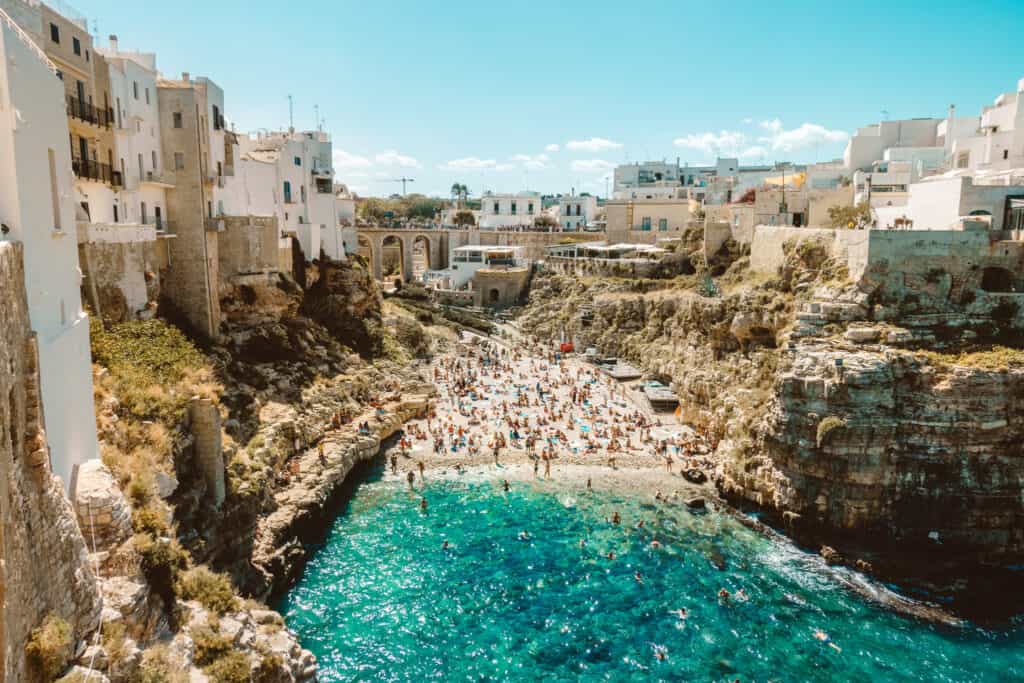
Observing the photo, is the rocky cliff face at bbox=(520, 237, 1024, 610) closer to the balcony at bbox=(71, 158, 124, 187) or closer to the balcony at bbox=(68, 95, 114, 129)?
the balcony at bbox=(71, 158, 124, 187)

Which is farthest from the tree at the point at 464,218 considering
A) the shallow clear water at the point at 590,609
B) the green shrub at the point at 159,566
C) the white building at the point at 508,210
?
the green shrub at the point at 159,566

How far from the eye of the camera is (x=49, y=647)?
821 centimetres

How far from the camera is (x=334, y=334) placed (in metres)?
39.0

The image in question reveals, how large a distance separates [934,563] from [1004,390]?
6.23 metres

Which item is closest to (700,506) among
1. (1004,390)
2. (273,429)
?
(1004,390)

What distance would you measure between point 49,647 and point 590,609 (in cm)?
1541

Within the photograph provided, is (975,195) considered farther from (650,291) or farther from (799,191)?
(650,291)

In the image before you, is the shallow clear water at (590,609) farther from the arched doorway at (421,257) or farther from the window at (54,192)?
the arched doorway at (421,257)

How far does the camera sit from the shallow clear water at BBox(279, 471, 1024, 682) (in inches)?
714

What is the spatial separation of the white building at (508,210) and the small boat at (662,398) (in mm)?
43635

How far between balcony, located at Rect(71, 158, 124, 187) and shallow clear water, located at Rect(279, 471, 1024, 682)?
1451 cm

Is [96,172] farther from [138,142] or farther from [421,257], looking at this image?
[421,257]

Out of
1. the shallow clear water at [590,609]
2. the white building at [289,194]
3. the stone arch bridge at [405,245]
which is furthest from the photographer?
the stone arch bridge at [405,245]

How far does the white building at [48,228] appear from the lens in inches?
366
